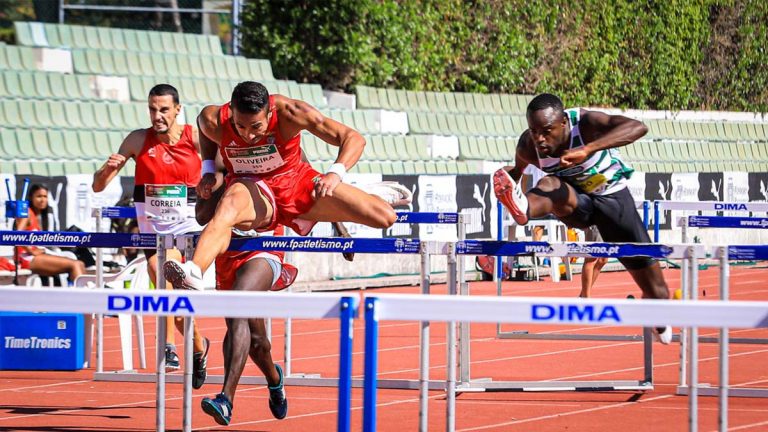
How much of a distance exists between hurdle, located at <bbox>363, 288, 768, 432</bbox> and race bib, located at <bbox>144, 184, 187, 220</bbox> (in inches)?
212

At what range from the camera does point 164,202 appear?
9.64 metres

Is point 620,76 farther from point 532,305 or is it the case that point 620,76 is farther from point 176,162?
point 532,305

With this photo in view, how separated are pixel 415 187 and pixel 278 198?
11.5 meters

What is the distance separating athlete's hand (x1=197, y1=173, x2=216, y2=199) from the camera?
7.87 m

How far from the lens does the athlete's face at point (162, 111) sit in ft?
30.8

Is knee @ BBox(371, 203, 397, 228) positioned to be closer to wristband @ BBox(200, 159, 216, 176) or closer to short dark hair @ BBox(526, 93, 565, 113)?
wristband @ BBox(200, 159, 216, 176)

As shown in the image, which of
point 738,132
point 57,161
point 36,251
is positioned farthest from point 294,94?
point 738,132

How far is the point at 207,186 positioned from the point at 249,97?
0.82m

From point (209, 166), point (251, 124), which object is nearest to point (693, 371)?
point (251, 124)

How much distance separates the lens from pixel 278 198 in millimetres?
7727

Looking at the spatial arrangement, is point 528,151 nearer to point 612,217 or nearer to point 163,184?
point 612,217

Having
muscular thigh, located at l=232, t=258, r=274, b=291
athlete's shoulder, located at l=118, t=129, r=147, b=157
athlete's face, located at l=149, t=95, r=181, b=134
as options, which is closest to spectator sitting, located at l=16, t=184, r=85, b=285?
athlete's shoulder, located at l=118, t=129, r=147, b=157

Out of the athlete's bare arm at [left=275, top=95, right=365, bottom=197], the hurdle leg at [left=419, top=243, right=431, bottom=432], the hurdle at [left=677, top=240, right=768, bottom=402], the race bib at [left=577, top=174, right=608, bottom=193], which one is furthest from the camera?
the race bib at [left=577, top=174, right=608, bottom=193]

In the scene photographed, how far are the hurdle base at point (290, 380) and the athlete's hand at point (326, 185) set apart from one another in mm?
2176
